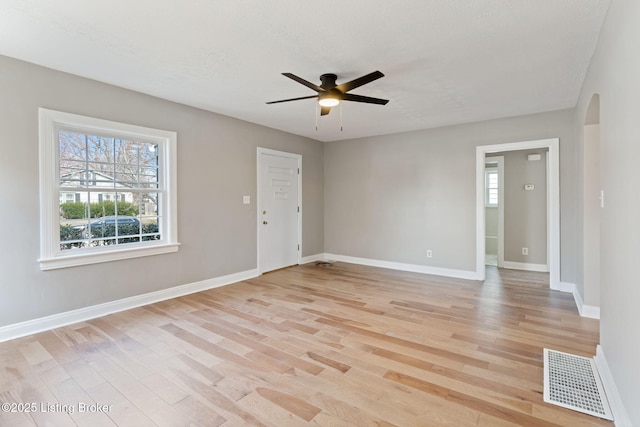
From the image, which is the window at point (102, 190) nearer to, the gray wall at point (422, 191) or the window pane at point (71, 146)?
the window pane at point (71, 146)

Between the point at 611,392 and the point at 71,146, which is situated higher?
the point at 71,146

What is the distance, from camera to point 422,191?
5320 millimetres

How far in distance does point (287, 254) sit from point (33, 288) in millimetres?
3540

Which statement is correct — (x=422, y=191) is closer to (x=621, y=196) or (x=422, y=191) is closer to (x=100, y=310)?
(x=621, y=196)

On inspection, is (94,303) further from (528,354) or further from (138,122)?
(528,354)

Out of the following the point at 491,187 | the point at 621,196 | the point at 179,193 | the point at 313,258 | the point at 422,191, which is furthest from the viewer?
the point at 491,187

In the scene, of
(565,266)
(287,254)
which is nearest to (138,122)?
(287,254)

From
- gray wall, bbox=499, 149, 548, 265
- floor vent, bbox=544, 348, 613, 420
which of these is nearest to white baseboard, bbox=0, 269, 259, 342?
floor vent, bbox=544, 348, 613, 420

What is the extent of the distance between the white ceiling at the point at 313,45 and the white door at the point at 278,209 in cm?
158

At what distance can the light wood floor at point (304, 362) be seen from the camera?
1.80 m

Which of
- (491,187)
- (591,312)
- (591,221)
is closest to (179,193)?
(591,221)

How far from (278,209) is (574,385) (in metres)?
4.43

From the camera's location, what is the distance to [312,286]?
449 centimetres

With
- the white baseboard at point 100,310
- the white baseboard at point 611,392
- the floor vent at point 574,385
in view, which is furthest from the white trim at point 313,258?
the white baseboard at point 611,392
